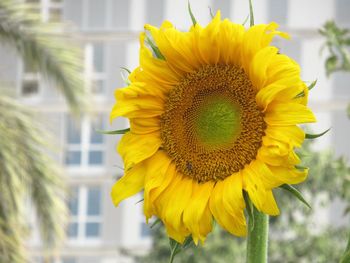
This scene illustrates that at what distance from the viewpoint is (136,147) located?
4.74 ft

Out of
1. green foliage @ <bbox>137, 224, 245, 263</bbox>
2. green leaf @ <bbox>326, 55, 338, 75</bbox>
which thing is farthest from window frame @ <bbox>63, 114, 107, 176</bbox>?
green leaf @ <bbox>326, 55, 338, 75</bbox>

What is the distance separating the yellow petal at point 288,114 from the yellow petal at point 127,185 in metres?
0.21

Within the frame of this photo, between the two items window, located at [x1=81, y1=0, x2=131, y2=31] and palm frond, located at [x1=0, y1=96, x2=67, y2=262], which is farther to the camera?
window, located at [x1=81, y1=0, x2=131, y2=31]

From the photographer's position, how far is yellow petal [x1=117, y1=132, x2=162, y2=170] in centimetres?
144

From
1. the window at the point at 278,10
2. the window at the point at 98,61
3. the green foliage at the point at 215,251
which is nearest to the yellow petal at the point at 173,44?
the green foliage at the point at 215,251

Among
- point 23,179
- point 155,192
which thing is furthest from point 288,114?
point 23,179

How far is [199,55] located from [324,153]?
36.3ft

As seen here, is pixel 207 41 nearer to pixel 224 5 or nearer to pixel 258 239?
pixel 258 239

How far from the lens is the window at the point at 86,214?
72.8ft

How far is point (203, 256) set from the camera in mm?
11422

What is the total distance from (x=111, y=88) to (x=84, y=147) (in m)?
1.70

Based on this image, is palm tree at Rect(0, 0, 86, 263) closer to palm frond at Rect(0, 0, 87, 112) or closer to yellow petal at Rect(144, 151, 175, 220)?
palm frond at Rect(0, 0, 87, 112)

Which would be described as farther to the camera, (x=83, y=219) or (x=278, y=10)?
(x=278, y=10)

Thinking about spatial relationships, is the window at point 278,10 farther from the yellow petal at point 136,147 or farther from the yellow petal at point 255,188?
the yellow petal at point 255,188
